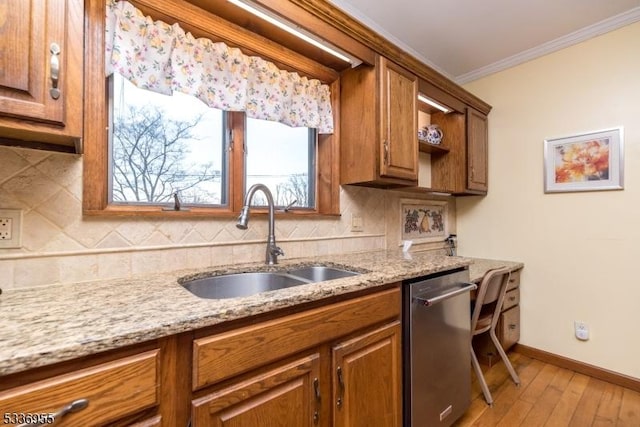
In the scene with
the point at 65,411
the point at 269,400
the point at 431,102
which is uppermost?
the point at 431,102

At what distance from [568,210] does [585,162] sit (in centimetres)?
37

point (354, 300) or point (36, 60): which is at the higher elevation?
point (36, 60)

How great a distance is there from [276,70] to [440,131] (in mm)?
1596

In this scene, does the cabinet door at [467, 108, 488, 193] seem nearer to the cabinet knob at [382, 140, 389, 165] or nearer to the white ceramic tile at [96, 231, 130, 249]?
the cabinet knob at [382, 140, 389, 165]

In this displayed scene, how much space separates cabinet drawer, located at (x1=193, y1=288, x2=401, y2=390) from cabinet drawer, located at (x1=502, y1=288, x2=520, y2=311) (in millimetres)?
1674

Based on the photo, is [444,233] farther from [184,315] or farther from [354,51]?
[184,315]

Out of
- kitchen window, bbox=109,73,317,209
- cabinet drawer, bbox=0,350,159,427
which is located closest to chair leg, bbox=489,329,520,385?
kitchen window, bbox=109,73,317,209

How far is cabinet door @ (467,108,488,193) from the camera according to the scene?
8.25 ft

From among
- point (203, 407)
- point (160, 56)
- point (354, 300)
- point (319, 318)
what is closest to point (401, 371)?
point (354, 300)

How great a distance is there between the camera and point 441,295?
1414mm

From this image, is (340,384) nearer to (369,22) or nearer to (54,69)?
(54,69)

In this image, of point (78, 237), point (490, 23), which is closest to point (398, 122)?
point (490, 23)

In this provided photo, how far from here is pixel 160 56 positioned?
51.4 inches

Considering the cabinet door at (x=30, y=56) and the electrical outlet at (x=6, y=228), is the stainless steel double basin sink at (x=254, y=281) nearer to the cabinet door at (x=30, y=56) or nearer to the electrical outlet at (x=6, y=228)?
the electrical outlet at (x=6, y=228)
